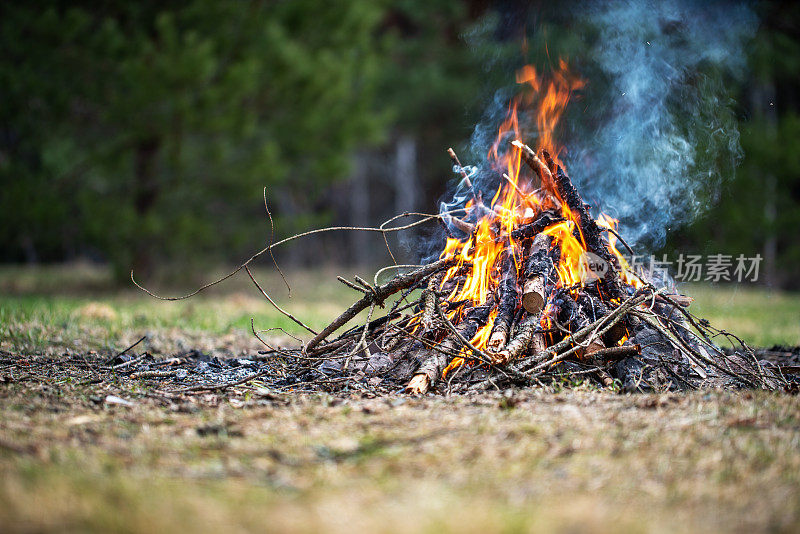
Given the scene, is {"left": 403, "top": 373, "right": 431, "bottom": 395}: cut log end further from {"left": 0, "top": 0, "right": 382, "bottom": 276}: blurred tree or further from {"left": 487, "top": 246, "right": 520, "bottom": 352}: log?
{"left": 0, "top": 0, "right": 382, "bottom": 276}: blurred tree

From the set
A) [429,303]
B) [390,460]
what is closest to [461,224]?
[429,303]

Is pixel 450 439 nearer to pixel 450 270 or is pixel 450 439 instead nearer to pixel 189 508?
pixel 189 508

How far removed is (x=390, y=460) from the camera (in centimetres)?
213

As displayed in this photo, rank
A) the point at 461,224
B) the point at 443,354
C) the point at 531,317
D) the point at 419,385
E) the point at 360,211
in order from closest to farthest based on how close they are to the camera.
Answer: the point at 419,385
the point at 443,354
the point at 531,317
the point at 461,224
the point at 360,211

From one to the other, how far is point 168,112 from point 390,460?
8.85m

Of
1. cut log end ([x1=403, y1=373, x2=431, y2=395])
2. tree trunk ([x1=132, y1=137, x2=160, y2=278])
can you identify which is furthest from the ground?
tree trunk ([x1=132, y1=137, x2=160, y2=278])

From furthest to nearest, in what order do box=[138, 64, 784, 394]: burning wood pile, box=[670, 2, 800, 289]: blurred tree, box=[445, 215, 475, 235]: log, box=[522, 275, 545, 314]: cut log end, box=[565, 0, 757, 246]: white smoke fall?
box=[670, 2, 800, 289]: blurred tree < box=[565, 0, 757, 246]: white smoke < box=[445, 215, 475, 235]: log < box=[522, 275, 545, 314]: cut log end < box=[138, 64, 784, 394]: burning wood pile

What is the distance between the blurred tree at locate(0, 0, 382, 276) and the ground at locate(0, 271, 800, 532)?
691 cm

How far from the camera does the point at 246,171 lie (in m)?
A: 10.5

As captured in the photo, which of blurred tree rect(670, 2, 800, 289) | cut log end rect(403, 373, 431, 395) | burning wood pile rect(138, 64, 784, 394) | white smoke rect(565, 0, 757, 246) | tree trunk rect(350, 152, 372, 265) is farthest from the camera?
tree trunk rect(350, 152, 372, 265)

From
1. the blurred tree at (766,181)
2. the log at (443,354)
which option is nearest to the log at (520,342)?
the log at (443,354)

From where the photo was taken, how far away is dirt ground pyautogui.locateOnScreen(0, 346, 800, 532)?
170 cm

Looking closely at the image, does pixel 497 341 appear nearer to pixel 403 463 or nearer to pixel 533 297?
pixel 533 297

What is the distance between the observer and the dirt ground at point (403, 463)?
1.70 meters
